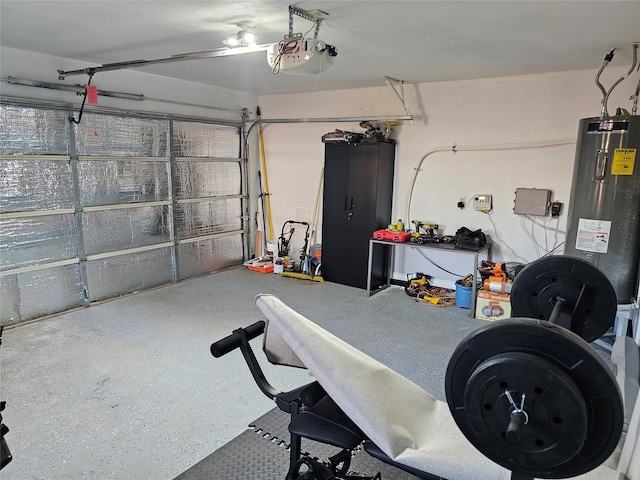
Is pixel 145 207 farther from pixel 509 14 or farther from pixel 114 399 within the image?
pixel 509 14

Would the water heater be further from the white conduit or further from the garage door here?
the garage door

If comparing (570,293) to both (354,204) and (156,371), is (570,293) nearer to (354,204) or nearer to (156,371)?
(156,371)

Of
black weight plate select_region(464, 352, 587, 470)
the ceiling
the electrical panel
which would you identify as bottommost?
black weight plate select_region(464, 352, 587, 470)

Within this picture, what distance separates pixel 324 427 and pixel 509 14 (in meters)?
2.56

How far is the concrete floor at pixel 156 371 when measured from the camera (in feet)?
7.60

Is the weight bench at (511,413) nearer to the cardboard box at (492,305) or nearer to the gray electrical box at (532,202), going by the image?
the cardboard box at (492,305)

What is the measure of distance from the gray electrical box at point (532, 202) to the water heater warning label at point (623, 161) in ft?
3.59

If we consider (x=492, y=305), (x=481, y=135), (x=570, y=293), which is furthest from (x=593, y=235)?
(x=570, y=293)

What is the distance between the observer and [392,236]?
4.96 metres

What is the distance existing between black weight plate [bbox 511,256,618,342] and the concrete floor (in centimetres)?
148

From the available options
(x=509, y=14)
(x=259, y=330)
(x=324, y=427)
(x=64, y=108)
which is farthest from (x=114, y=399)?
(x=509, y=14)

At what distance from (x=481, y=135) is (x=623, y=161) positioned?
5.50 feet

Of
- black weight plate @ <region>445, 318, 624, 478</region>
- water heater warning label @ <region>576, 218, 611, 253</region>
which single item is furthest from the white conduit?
black weight plate @ <region>445, 318, 624, 478</region>

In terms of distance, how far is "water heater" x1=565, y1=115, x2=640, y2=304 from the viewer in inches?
130
